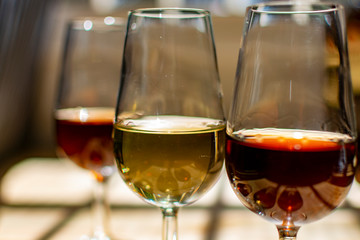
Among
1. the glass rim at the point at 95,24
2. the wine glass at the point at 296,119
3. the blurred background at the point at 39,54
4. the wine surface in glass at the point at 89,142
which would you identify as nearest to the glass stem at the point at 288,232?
the wine glass at the point at 296,119

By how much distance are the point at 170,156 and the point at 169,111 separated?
57 millimetres

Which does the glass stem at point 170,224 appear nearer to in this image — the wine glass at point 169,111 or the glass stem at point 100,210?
the wine glass at point 169,111

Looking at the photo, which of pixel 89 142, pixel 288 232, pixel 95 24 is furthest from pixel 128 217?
pixel 288 232

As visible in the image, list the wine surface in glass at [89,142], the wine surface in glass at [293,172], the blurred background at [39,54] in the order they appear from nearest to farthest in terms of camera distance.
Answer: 1. the wine surface in glass at [293,172]
2. the wine surface in glass at [89,142]
3. the blurred background at [39,54]

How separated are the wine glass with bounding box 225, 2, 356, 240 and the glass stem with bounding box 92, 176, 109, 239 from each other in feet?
1.40

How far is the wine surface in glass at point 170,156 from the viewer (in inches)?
20.0

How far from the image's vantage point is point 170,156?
1.66 feet

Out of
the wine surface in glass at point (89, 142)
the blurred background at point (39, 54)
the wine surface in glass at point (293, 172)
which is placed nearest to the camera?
the wine surface in glass at point (293, 172)

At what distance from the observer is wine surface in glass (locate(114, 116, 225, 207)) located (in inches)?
20.0

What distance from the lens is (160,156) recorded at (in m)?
0.51

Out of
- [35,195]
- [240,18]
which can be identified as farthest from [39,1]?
[35,195]

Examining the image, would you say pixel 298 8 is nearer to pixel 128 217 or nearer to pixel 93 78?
pixel 93 78

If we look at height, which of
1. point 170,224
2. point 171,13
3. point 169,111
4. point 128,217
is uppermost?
point 171,13

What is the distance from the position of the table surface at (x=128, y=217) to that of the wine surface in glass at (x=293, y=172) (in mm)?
382
